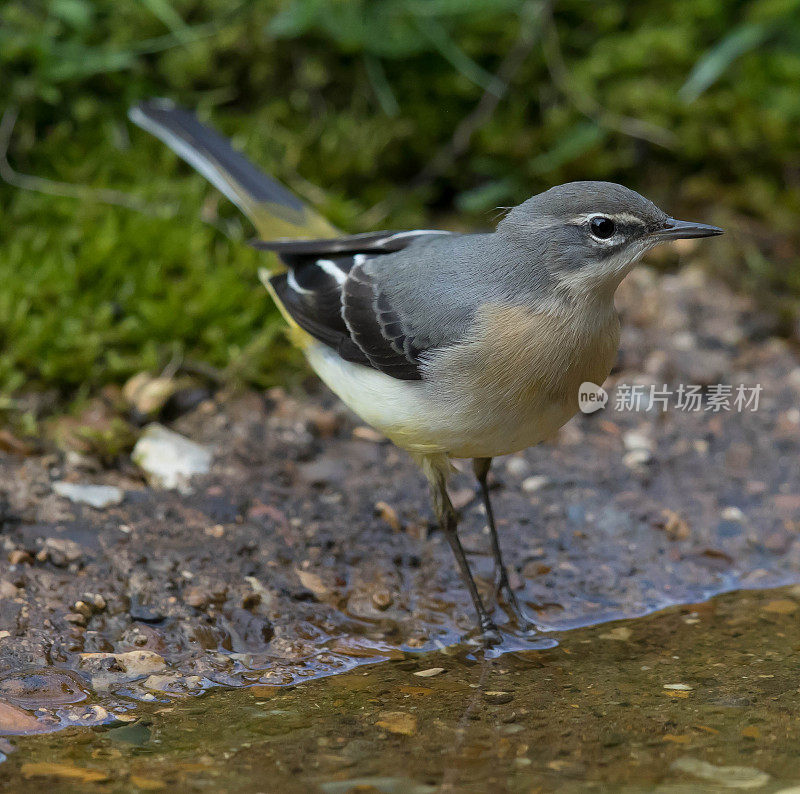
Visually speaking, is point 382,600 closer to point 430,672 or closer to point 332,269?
point 430,672

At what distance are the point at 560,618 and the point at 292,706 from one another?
1.51m

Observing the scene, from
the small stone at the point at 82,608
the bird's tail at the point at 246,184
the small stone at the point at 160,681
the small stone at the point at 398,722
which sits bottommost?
the small stone at the point at 398,722

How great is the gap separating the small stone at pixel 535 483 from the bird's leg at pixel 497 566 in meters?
0.53

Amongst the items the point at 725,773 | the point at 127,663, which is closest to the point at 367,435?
the point at 127,663

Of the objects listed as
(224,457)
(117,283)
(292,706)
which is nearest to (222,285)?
(117,283)

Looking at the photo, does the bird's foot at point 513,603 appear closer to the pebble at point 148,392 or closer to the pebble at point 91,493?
the pebble at point 91,493

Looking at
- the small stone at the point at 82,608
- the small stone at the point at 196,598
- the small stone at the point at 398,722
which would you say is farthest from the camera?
the small stone at the point at 196,598

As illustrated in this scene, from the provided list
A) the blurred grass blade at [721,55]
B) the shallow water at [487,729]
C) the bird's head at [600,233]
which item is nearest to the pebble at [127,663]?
the shallow water at [487,729]

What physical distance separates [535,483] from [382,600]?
131cm

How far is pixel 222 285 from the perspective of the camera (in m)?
6.50

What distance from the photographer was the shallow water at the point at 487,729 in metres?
3.37

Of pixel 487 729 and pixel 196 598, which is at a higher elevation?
pixel 196 598

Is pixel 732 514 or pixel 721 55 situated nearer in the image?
pixel 732 514

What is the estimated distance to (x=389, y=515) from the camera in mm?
5387
